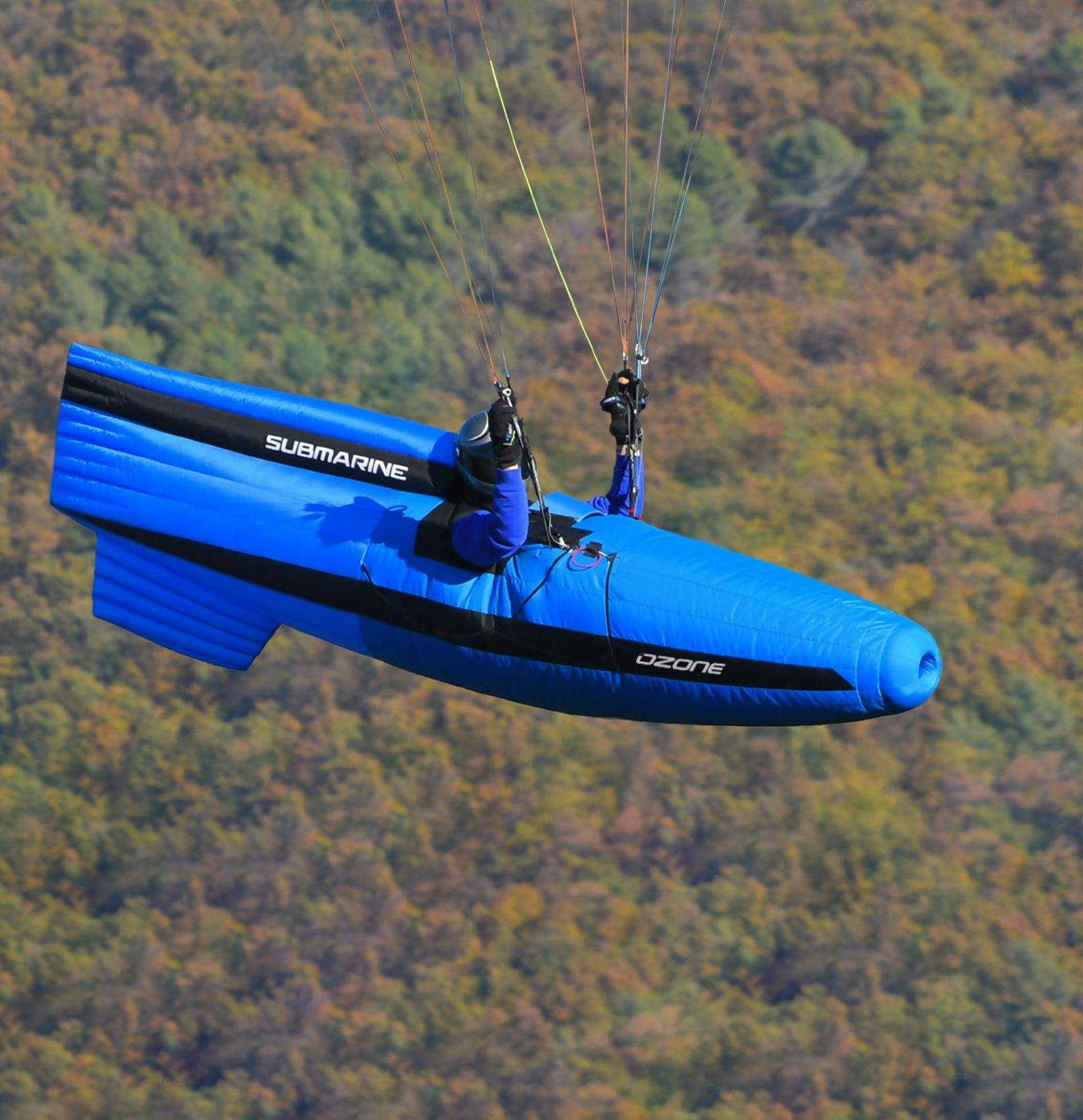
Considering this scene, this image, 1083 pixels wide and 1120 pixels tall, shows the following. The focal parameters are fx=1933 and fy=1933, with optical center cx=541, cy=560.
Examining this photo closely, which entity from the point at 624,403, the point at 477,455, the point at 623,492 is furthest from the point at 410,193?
the point at 477,455

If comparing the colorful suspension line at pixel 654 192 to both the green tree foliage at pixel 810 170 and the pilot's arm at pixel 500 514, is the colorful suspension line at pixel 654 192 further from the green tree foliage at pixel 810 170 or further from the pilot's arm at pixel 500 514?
the green tree foliage at pixel 810 170

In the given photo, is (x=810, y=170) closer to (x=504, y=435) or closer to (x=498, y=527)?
(x=498, y=527)

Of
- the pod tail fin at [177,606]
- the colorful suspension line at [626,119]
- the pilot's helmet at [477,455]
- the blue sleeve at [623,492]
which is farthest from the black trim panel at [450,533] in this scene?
the pod tail fin at [177,606]

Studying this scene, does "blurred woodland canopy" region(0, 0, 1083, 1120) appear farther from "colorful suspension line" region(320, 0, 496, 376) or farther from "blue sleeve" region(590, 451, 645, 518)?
"blue sleeve" region(590, 451, 645, 518)

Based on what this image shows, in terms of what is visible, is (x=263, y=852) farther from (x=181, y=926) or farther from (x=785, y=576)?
(x=785, y=576)

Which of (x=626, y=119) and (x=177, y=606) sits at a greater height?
(x=626, y=119)

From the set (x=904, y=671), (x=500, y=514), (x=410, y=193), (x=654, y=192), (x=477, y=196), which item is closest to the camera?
(x=904, y=671)

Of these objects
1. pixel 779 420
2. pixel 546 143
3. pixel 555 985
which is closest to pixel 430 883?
pixel 555 985

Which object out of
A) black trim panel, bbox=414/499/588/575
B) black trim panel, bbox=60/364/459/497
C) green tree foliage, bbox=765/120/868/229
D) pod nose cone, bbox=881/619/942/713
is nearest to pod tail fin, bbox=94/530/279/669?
black trim panel, bbox=60/364/459/497
